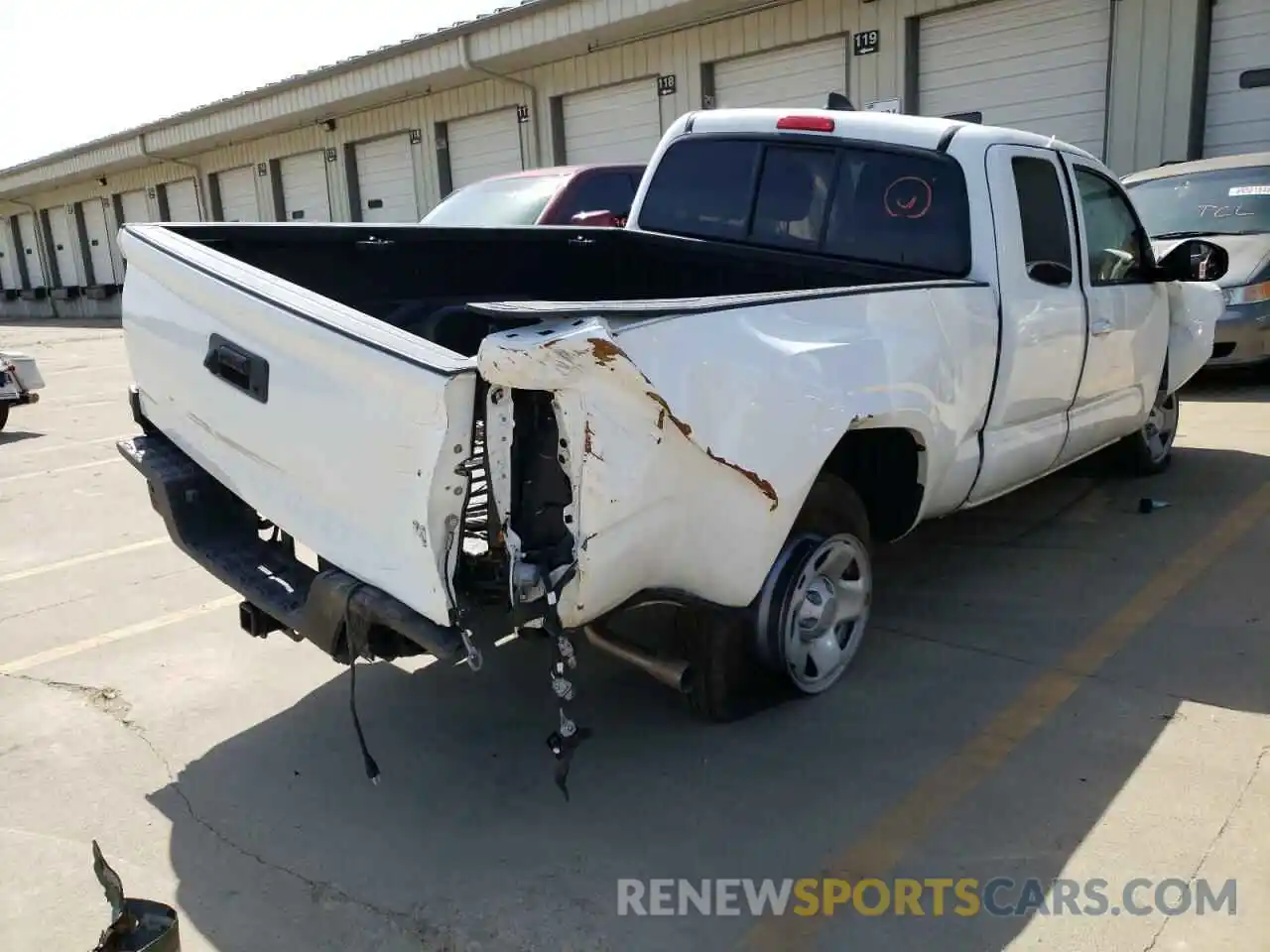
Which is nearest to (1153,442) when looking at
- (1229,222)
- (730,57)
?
(1229,222)

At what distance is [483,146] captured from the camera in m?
18.6

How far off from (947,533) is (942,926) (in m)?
3.28

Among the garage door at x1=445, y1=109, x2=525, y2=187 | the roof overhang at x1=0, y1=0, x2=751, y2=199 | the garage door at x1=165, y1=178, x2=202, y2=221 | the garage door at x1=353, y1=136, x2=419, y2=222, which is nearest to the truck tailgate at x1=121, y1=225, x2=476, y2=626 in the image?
the roof overhang at x1=0, y1=0, x2=751, y2=199

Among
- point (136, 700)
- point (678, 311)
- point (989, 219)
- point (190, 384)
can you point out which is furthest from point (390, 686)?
point (989, 219)

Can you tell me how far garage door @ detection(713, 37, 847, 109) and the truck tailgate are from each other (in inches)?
438

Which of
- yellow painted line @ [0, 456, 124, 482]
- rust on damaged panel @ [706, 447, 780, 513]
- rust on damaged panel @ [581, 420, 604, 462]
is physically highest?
rust on damaged panel @ [581, 420, 604, 462]

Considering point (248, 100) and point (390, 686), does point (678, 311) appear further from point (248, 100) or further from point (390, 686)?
point (248, 100)

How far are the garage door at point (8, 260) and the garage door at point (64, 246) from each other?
4.59 metres

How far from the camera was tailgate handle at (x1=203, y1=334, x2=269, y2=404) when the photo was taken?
2871 mm

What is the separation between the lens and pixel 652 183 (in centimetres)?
524

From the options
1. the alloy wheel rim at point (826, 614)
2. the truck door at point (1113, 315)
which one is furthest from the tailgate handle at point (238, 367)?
the truck door at point (1113, 315)

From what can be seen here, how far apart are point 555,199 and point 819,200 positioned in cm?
501

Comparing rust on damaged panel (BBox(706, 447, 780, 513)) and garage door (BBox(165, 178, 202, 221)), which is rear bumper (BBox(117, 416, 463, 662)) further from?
garage door (BBox(165, 178, 202, 221))

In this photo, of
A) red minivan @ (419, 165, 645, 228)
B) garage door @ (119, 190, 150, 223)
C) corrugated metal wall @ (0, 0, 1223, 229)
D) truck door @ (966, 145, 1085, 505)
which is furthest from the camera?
garage door @ (119, 190, 150, 223)
